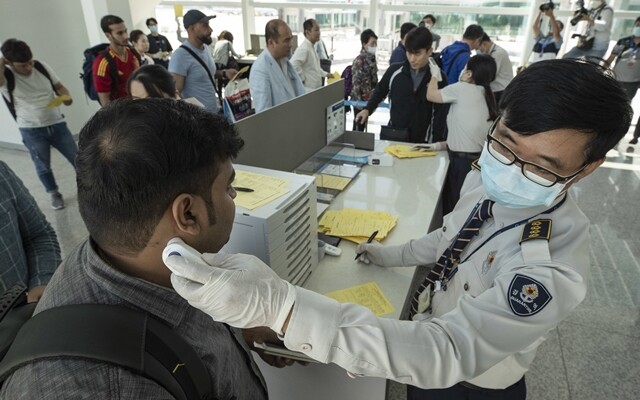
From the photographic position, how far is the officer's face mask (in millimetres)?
829

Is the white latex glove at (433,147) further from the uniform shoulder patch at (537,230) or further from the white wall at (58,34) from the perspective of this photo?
the white wall at (58,34)

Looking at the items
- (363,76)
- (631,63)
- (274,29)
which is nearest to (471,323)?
(274,29)

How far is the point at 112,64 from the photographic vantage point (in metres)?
2.79

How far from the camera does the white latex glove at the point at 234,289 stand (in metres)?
0.57

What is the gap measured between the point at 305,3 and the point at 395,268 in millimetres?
8104

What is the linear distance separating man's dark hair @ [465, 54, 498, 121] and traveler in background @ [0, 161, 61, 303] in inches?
92.8

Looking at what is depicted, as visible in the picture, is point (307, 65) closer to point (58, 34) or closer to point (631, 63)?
point (58, 34)

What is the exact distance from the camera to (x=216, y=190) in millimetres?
658

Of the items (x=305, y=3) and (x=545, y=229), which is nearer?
(x=545, y=229)

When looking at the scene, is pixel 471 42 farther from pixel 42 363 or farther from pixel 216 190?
pixel 42 363

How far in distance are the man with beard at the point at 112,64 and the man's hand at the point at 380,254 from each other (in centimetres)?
245

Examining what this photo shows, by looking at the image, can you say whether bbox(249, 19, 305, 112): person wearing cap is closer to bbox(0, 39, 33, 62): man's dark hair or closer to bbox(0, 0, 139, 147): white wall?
bbox(0, 39, 33, 62): man's dark hair

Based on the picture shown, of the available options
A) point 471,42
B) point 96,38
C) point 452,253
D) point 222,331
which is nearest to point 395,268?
point 452,253

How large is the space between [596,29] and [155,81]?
5929mm
